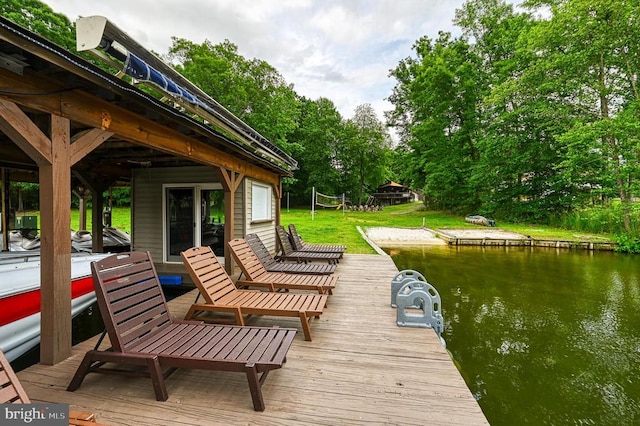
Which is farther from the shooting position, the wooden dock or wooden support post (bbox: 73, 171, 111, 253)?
wooden support post (bbox: 73, 171, 111, 253)

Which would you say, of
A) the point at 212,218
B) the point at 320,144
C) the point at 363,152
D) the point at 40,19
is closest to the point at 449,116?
the point at 363,152

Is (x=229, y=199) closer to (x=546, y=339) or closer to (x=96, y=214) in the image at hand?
(x=96, y=214)

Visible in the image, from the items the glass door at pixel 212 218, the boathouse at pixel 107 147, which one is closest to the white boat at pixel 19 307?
the boathouse at pixel 107 147

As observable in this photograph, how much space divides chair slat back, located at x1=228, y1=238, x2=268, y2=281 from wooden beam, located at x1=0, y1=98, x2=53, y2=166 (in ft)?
7.92

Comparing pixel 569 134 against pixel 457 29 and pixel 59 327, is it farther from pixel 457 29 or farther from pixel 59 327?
pixel 59 327

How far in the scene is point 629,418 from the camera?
3225 mm

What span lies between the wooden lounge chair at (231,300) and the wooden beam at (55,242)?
105 centimetres

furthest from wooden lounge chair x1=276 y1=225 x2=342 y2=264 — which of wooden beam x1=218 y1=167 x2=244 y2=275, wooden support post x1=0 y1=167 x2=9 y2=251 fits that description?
wooden support post x1=0 y1=167 x2=9 y2=251

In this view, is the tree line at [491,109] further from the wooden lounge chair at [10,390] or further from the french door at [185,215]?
the wooden lounge chair at [10,390]

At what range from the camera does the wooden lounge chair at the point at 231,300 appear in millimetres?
3354

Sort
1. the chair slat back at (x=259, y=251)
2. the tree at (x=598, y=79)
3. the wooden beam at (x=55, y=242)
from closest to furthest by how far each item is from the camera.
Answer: the wooden beam at (x=55, y=242), the chair slat back at (x=259, y=251), the tree at (x=598, y=79)

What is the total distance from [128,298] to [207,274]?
3.88 ft

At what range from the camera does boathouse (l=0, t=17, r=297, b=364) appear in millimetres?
2332

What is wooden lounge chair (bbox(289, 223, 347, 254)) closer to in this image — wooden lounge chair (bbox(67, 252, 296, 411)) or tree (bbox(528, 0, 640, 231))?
wooden lounge chair (bbox(67, 252, 296, 411))
